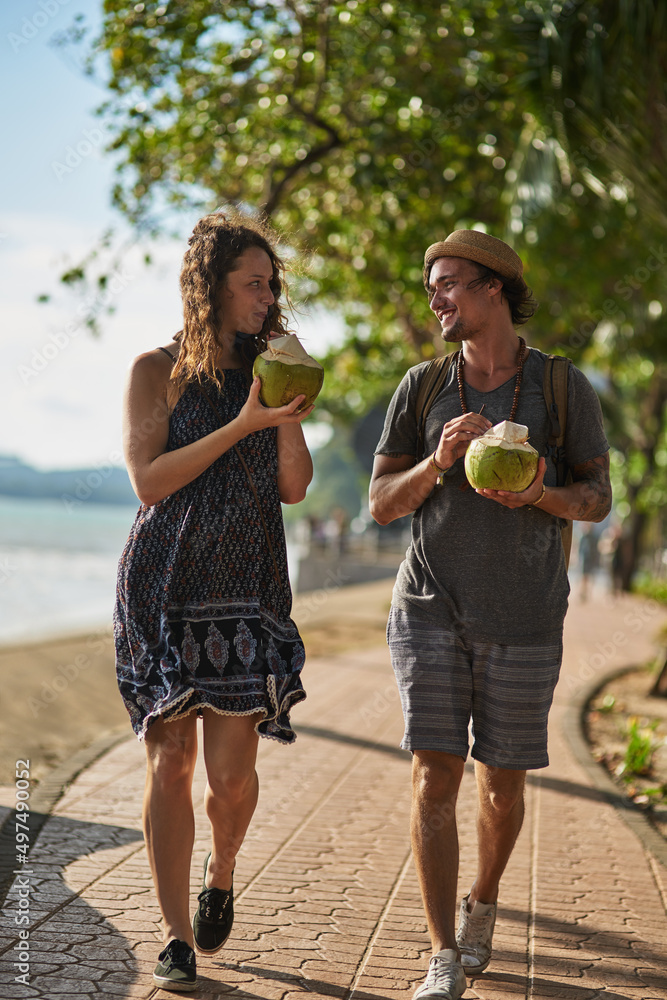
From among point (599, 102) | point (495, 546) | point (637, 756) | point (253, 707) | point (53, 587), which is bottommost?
point (53, 587)

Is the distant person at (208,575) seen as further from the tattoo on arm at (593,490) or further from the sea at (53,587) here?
the tattoo on arm at (593,490)

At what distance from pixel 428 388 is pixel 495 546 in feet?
1.98

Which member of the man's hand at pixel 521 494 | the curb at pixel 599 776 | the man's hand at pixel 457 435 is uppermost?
the man's hand at pixel 457 435

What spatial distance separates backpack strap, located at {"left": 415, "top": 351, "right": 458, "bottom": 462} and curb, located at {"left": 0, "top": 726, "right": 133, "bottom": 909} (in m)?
2.29

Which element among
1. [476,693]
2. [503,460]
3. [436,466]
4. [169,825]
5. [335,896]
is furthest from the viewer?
[335,896]

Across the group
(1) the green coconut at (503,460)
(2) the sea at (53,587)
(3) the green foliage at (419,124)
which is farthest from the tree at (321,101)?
(1) the green coconut at (503,460)

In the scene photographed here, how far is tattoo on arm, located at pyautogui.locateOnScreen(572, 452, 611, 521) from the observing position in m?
3.09

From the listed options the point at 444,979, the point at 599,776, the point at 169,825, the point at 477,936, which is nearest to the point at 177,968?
the point at 169,825

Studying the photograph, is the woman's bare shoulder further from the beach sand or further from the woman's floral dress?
the beach sand

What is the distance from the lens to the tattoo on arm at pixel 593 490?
309 cm

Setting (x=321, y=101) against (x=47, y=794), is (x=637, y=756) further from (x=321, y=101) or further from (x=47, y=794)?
(x=321, y=101)

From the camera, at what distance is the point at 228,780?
2.98 meters

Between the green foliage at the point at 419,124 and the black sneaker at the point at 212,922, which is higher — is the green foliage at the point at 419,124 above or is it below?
above

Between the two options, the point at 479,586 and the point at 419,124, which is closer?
the point at 479,586
